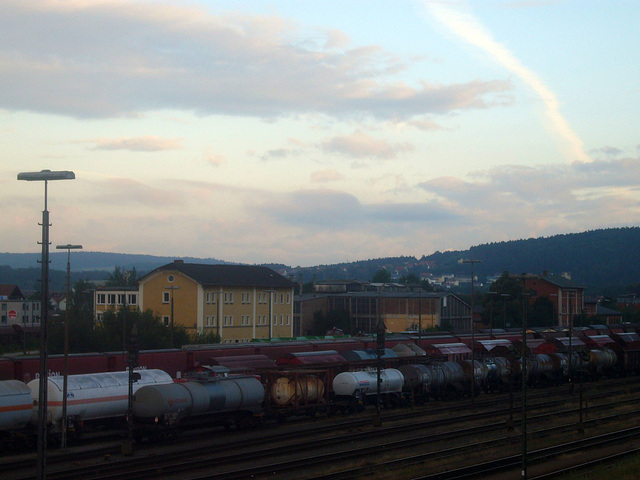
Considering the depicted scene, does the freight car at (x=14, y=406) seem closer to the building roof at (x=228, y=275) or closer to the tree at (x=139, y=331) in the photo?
the tree at (x=139, y=331)

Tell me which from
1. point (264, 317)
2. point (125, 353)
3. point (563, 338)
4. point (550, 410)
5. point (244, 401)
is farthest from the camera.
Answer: point (264, 317)

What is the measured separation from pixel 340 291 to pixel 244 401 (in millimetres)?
108949

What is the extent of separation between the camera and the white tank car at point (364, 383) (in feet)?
162

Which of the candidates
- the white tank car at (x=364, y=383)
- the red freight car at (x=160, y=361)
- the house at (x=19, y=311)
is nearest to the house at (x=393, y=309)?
the house at (x=19, y=311)

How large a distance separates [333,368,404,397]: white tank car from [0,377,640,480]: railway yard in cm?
168

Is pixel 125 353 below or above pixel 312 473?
above

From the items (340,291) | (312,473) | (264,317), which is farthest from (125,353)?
(340,291)

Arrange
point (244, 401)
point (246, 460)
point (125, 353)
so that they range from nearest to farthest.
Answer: point (246, 460) → point (244, 401) → point (125, 353)

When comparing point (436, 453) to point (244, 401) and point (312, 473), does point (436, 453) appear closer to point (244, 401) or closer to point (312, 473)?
point (312, 473)

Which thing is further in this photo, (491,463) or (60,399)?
(60,399)

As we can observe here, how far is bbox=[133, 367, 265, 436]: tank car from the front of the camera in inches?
1485

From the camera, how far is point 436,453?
3462 centimetres

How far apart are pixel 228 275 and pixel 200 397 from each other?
63808 mm

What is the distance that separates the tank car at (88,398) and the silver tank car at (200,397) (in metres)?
1.67
